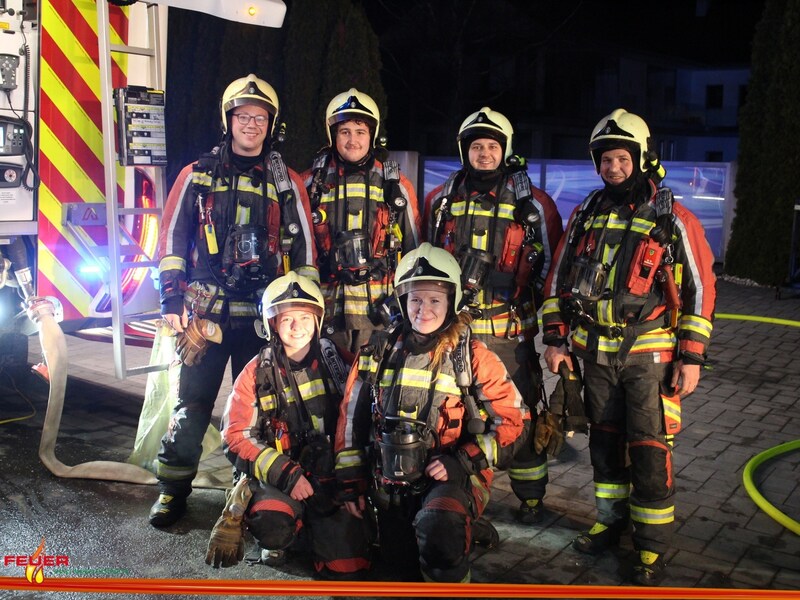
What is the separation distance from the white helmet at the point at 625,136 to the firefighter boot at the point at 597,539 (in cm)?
169

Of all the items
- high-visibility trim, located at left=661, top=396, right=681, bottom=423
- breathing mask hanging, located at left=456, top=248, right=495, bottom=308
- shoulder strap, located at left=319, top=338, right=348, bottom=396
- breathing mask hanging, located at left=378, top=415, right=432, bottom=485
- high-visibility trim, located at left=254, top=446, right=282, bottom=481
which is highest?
breathing mask hanging, located at left=456, top=248, right=495, bottom=308

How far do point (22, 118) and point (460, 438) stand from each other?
125 inches

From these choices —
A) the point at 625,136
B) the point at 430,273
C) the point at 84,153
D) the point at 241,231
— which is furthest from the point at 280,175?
the point at 625,136

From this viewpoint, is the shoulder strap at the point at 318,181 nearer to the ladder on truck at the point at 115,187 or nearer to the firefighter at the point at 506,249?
the firefighter at the point at 506,249

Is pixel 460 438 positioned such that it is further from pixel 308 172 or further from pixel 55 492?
pixel 55 492

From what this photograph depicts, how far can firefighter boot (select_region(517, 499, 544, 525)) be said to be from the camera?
15.4 feet

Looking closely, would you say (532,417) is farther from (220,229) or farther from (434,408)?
(220,229)

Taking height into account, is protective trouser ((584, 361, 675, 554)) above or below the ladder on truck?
below

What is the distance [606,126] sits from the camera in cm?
434

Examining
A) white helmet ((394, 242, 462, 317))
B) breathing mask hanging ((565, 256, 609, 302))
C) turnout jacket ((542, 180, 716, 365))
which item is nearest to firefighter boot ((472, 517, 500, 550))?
turnout jacket ((542, 180, 716, 365))

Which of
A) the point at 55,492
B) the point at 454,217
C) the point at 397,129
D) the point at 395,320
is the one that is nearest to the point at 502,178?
the point at 454,217

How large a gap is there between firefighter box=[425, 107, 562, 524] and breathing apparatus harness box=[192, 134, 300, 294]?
896 millimetres

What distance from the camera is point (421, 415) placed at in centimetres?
402

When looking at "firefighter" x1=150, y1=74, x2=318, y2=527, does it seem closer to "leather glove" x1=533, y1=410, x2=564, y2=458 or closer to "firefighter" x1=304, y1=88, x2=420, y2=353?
"firefighter" x1=304, y1=88, x2=420, y2=353
